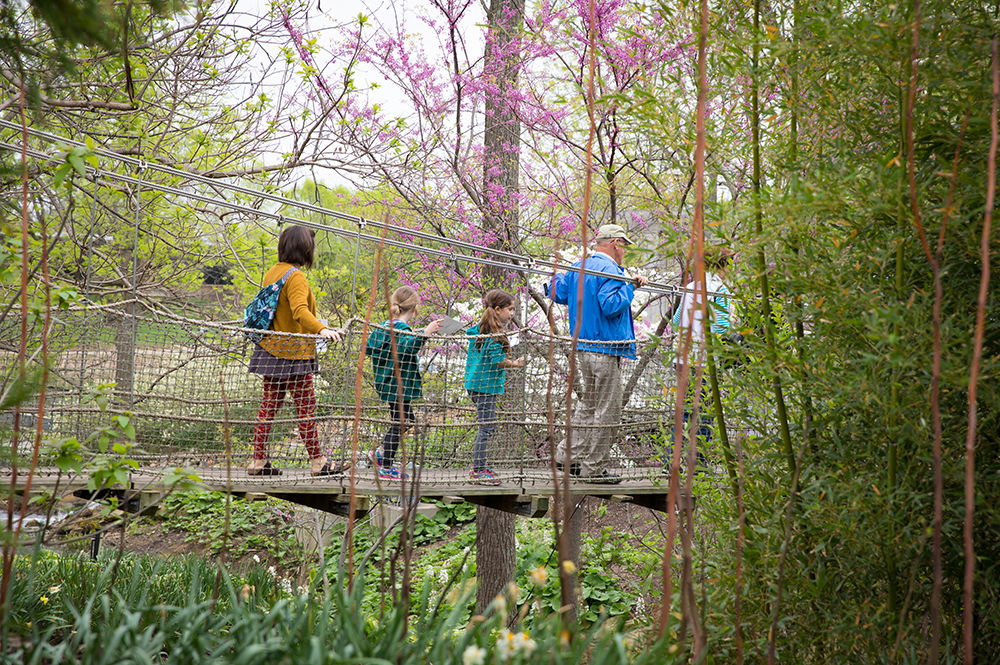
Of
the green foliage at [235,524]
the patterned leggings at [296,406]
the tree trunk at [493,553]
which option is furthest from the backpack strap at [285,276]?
the green foliage at [235,524]

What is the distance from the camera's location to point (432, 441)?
4320 millimetres

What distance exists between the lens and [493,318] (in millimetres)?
4246

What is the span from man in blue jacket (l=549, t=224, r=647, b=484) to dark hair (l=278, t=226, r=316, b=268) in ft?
3.84

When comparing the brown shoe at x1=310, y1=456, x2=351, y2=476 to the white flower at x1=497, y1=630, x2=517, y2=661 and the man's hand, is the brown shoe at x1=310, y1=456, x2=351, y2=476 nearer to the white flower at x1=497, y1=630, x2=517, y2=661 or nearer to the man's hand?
the man's hand

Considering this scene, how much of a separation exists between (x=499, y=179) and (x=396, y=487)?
255 centimetres

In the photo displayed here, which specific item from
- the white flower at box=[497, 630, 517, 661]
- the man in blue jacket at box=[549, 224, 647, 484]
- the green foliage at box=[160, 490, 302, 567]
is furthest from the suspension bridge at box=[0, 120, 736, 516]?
the green foliage at box=[160, 490, 302, 567]

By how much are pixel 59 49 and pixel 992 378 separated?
80.0 inches

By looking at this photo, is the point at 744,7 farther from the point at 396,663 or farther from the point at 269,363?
the point at 269,363

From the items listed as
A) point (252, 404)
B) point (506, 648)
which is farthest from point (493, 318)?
point (506, 648)

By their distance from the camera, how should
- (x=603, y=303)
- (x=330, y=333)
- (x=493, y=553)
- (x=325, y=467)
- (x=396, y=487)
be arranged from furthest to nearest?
(x=493, y=553), (x=603, y=303), (x=396, y=487), (x=325, y=467), (x=330, y=333)

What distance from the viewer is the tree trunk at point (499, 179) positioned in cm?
549

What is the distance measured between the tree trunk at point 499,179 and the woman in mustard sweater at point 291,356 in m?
1.99

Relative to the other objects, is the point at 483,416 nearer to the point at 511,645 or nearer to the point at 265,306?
the point at 265,306

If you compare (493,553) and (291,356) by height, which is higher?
(291,356)
